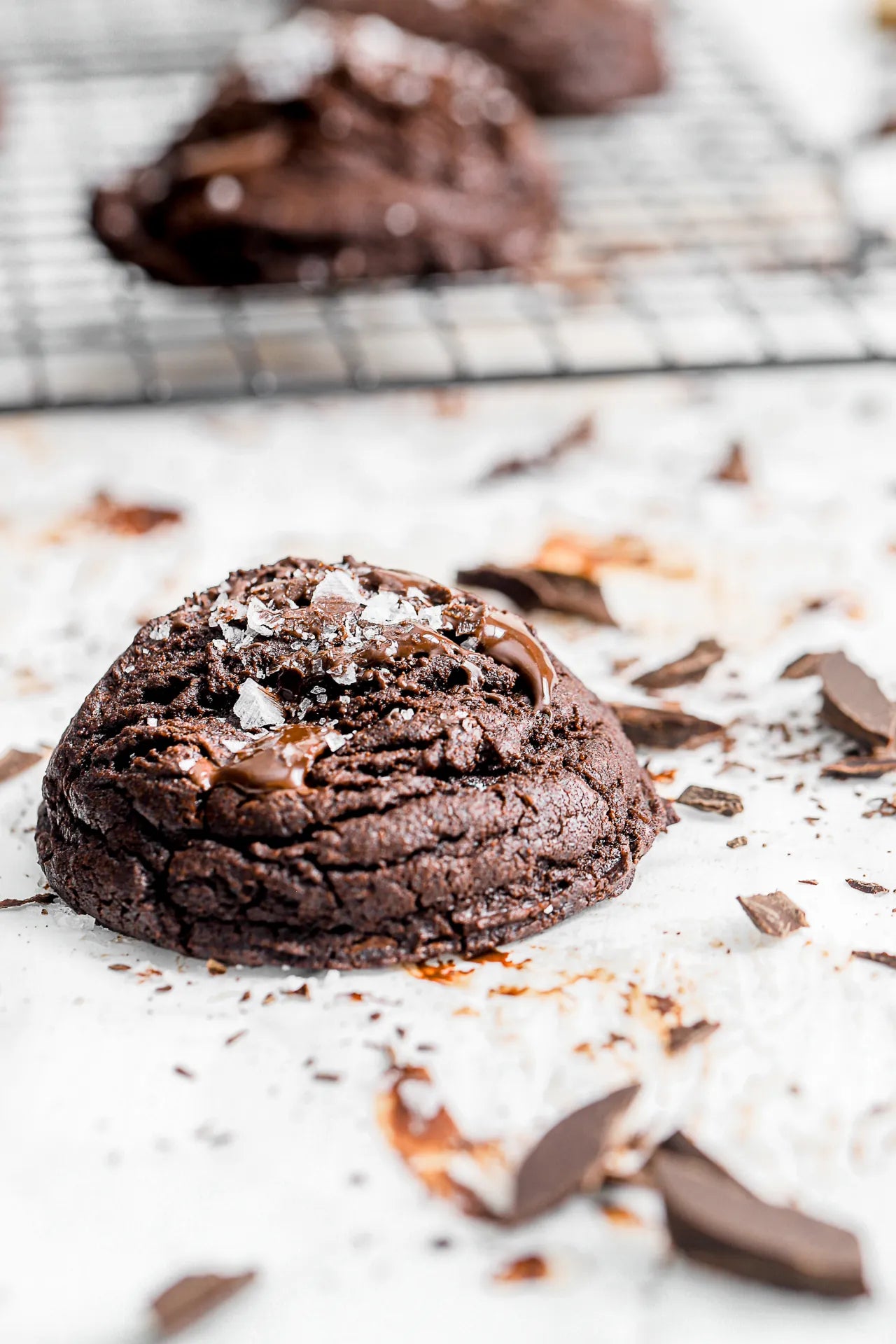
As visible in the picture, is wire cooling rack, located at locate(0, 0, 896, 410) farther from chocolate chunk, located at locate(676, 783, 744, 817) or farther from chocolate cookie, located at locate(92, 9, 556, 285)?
chocolate chunk, located at locate(676, 783, 744, 817)

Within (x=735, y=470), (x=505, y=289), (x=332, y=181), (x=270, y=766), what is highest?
(x=332, y=181)

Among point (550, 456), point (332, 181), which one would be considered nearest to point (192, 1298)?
point (550, 456)

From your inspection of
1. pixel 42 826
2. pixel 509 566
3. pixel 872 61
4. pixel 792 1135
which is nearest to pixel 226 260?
pixel 509 566

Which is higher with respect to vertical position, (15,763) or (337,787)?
(337,787)

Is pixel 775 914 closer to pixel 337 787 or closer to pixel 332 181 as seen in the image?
pixel 337 787

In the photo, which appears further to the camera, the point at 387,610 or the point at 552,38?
the point at 552,38

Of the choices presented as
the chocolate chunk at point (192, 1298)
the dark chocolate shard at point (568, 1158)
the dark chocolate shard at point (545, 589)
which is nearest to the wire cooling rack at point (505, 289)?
the dark chocolate shard at point (545, 589)

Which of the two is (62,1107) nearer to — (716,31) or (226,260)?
(226,260)
